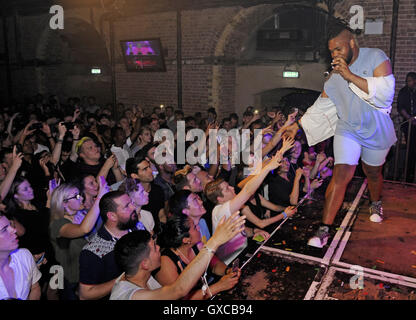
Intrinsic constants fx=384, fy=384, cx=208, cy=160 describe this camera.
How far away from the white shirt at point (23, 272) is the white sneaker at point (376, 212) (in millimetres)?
3139

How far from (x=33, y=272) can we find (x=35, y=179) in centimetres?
256

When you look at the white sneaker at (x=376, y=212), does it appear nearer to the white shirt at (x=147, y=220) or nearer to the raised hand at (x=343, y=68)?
the raised hand at (x=343, y=68)

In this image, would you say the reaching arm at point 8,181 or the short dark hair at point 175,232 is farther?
the reaching arm at point 8,181

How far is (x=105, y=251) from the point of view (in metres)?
2.89

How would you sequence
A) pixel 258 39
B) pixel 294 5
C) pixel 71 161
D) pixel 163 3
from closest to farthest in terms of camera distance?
1. pixel 71 161
2. pixel 294 5
3. pixel 163 3
4. pixel 258 39

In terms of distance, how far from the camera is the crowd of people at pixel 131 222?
246cm

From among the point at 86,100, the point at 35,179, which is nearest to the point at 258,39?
the point at 86,100

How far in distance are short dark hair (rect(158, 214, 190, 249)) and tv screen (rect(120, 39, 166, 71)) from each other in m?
8.67

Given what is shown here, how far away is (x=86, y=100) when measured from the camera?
12883 mm

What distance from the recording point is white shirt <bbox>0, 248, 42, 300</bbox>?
274 centimetres

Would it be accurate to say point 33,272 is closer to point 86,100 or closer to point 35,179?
point 35,179

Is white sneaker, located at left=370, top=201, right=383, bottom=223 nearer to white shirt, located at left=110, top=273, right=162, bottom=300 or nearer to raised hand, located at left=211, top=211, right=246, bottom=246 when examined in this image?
raised hand, located at left=211, top=211, right=246, bottom=246

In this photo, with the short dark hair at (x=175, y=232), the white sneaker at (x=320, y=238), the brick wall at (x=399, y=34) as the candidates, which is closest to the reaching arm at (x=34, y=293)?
the short dark hair at (x=175, y=232)

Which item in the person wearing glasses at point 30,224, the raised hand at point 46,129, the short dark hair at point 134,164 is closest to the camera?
the person wearing glasses at point 30,224
